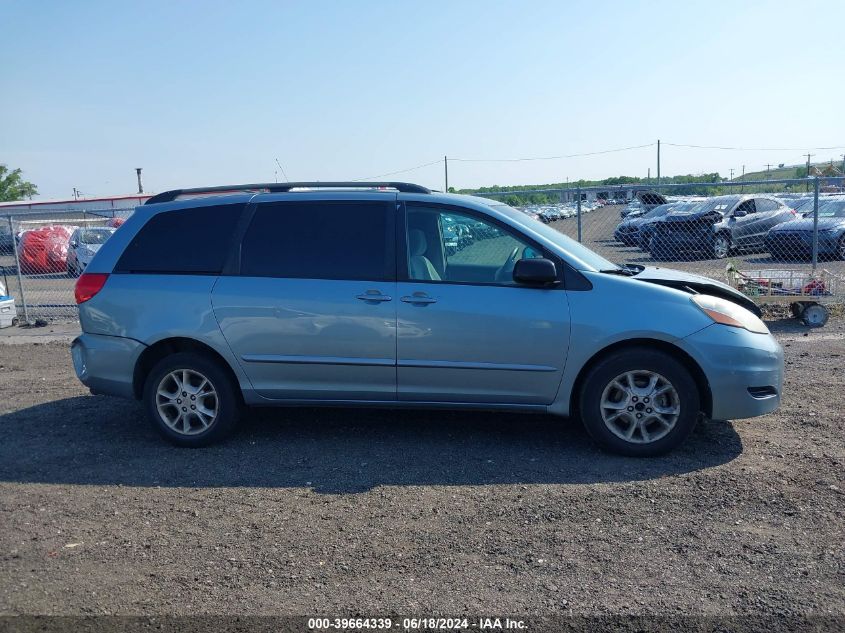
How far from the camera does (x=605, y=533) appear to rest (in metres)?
4.22

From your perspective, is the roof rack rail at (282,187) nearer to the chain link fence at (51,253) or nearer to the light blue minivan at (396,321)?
the light blue minivan at (396,321)

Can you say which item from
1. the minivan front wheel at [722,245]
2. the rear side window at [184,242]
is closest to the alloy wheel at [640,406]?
the rear side window at [184,242]

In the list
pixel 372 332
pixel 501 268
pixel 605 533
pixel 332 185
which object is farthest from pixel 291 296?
pixel 605 533

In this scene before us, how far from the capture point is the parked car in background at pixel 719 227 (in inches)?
620

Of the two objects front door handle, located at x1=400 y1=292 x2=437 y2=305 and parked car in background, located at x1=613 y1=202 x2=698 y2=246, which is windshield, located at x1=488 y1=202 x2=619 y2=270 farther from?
parked car in background, located at x1=613 y1=202 x2=698 y2=246

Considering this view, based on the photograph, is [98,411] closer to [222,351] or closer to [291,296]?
[222,351]

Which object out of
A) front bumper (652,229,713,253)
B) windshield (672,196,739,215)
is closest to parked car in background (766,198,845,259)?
front bumper (652,229,713,253)

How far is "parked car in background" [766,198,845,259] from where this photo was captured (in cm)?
1623

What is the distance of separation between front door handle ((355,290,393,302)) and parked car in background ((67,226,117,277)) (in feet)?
48.9

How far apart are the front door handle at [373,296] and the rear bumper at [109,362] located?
170 cm

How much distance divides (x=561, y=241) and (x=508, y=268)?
0.53 metres

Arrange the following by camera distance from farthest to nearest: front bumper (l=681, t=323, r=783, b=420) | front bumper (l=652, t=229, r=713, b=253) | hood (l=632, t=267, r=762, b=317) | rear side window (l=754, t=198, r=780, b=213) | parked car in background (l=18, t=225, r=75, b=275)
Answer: rear side window (l=754, t=198, r=780, b=213), parked car in background (l=18, t=225, r=75, b=275), front bumper (l=652, t=229, r=713, b=253), hood (l=632, t=267, r=762, b=317), front bumper (l=681, t=323, r=783, b=420)

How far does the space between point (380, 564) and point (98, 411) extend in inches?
158

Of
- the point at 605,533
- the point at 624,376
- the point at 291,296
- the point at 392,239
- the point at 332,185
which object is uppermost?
the point at 332,185
